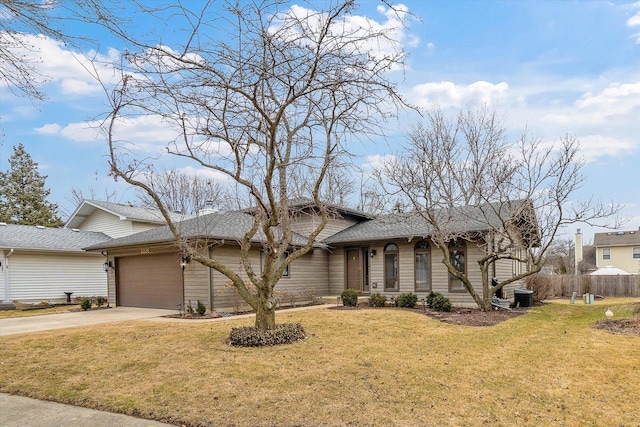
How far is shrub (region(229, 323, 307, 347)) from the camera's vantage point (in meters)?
7.91

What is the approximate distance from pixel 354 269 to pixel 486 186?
6805 millimetres

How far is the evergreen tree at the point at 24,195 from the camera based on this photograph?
34.6 meters

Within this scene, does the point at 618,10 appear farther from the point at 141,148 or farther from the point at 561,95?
the point at 141,148

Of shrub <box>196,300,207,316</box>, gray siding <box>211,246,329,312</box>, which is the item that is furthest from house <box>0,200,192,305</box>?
shrub <box>196,300,207,316</box>

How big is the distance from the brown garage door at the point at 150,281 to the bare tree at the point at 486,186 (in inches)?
324

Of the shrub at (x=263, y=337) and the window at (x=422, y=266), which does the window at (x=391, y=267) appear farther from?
the shrub at (x=263, y=337)

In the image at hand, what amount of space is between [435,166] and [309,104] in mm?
8468

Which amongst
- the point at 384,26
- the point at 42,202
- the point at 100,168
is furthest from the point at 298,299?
the point at 42,202

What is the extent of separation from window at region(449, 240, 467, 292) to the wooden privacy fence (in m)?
8.88

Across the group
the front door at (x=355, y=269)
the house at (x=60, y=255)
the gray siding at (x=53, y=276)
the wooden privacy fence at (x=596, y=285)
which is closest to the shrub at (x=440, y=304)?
the front door at (x=355, y=269)

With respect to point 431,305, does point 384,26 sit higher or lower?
higher

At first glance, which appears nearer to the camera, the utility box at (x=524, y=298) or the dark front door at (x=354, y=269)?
the utility box at (x=524, y=298)

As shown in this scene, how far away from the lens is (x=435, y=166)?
14539 millimetres

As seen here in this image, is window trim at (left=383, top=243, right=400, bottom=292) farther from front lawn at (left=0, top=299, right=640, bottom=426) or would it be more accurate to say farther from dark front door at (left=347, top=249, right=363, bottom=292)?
front lawn at (left=0, top=299, right=640, bottom=426)
